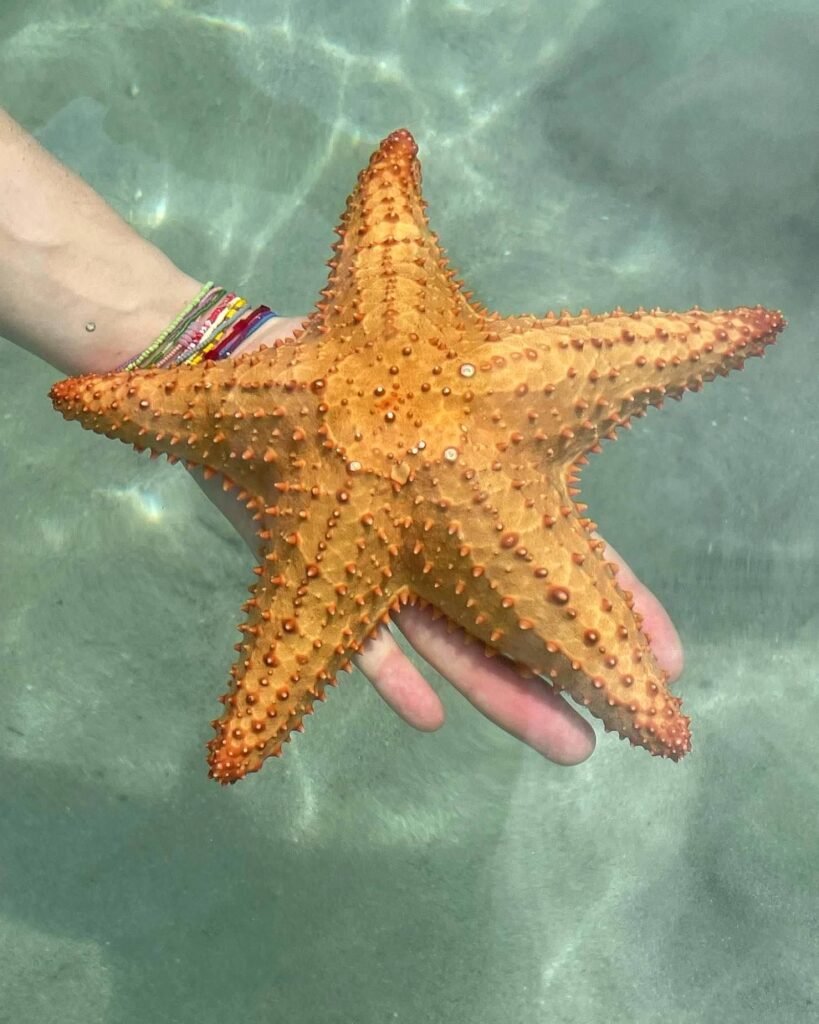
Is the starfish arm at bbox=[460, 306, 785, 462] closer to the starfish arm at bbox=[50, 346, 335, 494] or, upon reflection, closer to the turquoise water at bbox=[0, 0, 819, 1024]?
the starfish arm at bbox=[50, 346, 335, 494]

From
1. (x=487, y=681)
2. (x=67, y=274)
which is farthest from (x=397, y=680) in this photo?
(x=67, y=274)

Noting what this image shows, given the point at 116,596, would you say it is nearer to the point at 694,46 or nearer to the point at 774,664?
the point at 774,664

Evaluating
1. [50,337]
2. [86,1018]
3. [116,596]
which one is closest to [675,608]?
[116,596]

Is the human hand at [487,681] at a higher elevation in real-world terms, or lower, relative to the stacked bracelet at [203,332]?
lower

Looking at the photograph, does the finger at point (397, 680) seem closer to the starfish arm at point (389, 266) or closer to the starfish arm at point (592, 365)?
the starfish arm at point (592, 365)

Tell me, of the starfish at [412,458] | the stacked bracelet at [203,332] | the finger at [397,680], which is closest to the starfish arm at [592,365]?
the starfish at [412,458]

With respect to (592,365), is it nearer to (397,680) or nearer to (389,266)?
(389,266)
